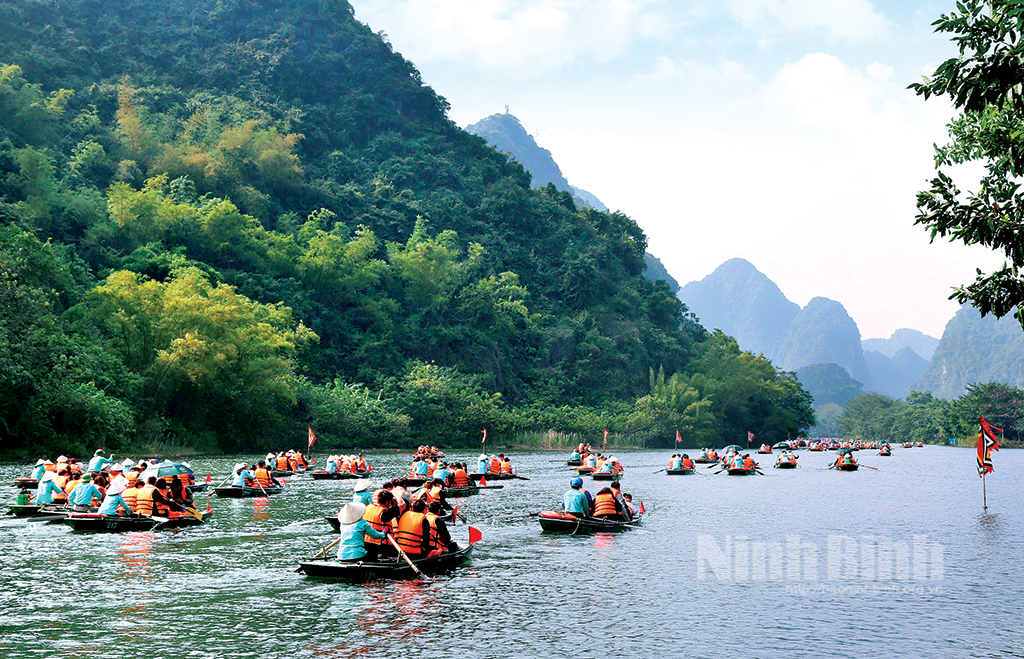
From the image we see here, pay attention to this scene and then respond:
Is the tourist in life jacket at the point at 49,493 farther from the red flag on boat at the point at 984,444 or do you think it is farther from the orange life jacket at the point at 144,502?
the red flag on boat at the point at 984,444

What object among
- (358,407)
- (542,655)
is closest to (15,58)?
(358,407)

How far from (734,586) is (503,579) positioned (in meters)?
5.30

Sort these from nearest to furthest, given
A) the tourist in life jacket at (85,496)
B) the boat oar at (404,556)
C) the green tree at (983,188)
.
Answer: the green tree at (983,188), the boat oar at (404,556), the tourist in life jacket at (85,496)

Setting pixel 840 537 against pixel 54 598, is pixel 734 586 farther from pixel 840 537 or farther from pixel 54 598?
pixel 54 598

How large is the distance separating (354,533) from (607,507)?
1195cm

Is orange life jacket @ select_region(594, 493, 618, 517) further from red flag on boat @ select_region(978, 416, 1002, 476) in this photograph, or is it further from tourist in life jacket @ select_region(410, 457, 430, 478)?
tourist in life jacket @ select_region(410, 457, 430, 478)

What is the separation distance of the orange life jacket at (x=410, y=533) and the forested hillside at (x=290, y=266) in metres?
36.0

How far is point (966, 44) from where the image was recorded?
13398 mm

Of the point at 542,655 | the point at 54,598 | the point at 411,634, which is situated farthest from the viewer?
the point at 54,598

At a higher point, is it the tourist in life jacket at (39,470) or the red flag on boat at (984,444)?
the red flag on boat at (984,444)

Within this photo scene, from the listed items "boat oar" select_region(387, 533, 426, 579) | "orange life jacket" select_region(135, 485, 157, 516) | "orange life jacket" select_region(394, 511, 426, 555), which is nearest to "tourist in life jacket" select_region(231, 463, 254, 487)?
"orange life jacket" select_region(135, 485, 157, 516)

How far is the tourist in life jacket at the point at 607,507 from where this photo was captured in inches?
1147

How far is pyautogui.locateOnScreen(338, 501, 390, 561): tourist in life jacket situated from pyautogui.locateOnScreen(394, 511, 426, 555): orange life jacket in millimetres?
746

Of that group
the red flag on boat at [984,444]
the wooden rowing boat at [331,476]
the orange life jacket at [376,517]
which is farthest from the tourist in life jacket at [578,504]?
the wooden rowing boat at [331,476]
